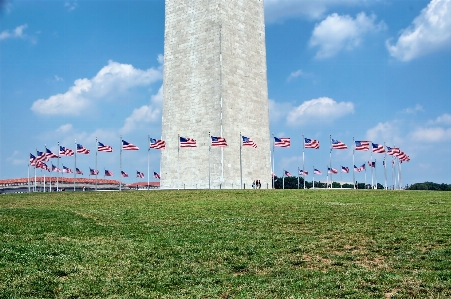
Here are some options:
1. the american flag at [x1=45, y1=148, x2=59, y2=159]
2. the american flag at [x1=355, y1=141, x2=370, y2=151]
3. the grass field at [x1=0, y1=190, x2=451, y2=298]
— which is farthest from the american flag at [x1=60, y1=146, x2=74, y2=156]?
the american flag at [x1=355, y1=141, x2=370, y2=151]

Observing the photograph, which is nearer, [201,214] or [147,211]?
[201,214]

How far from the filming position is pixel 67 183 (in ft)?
273

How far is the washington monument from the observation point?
52.7 meters

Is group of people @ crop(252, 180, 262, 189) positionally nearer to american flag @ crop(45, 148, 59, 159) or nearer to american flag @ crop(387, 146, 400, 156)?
american flag @ crop(387, 146, 400, 156)

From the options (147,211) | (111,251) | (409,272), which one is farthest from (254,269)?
(147,211)

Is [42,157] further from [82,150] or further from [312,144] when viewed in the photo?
[312,144]

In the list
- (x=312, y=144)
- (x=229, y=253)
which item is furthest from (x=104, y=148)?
(x=229, y=253)

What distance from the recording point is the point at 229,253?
16.5 meters

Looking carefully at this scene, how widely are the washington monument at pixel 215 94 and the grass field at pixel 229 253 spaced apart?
25.5 m

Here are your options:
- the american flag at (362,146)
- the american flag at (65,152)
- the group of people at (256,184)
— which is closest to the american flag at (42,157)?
the american flag at (65,152)

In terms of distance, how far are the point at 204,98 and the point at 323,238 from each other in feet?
119

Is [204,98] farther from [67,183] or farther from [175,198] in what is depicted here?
[67,183]

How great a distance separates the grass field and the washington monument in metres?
25.5

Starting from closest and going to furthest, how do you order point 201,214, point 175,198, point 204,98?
point 201,214, point 175,198, point 204,98
